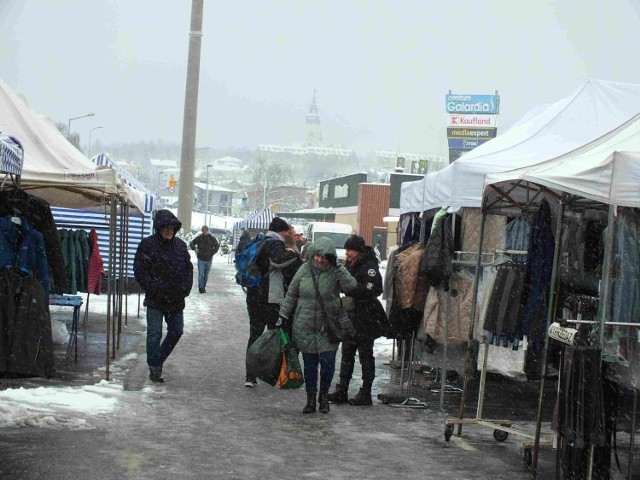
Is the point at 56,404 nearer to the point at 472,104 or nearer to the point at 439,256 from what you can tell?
the point at 439,256

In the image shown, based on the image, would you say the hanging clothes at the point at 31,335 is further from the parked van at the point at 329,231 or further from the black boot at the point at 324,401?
the parked van at the point at 329,231

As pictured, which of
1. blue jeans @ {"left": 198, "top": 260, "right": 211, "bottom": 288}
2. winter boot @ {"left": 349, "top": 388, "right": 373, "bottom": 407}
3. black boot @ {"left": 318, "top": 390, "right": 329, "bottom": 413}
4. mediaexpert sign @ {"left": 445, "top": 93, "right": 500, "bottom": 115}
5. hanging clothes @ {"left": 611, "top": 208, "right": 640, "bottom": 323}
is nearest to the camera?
hanging clothes @ {"left": 611, "top": 208, "right": 640, "bottom": 323}

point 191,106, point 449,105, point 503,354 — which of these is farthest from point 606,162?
point 449,105

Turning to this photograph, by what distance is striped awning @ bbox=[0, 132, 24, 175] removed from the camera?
7.24 meters

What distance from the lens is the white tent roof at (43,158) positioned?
33.3 ft

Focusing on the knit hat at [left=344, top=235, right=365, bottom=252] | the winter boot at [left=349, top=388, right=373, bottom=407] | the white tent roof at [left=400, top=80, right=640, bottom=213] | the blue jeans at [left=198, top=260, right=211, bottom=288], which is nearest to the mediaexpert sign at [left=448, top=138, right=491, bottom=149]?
the blue jeans at [left=198, top=260, right=211, bottom=288]

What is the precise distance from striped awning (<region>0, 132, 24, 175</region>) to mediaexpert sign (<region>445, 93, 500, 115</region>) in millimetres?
46639

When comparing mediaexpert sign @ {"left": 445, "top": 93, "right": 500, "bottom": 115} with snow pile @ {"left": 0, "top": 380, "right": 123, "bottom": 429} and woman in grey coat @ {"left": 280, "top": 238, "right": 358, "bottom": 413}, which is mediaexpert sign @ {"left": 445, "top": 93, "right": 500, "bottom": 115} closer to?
woman in grey coat @ {"left": 280, "top": 238, "right": 358, "bottom": 413}

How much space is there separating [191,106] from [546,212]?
32971 mm

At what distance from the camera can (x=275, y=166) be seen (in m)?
142

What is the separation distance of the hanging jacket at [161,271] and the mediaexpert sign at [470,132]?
4011cm

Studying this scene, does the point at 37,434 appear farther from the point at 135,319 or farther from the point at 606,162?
the point at 135,319

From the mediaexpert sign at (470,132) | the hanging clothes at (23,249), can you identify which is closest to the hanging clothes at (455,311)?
the hanging clothes at (23,249)

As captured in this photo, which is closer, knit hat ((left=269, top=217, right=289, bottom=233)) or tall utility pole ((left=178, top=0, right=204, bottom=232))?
knit hat ((left=269, top=217, right=289, bottom=233))
